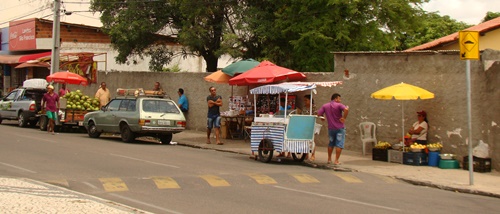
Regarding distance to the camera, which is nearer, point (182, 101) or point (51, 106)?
point (51, 106)

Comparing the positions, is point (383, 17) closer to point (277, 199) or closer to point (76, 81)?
point (76, 81)

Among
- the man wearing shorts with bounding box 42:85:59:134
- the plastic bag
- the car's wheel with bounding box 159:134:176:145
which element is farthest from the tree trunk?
the plastic bag

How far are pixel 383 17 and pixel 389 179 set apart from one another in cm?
1322

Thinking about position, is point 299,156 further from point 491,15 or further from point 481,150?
point 491,15

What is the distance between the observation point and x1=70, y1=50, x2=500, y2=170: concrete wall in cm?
1490

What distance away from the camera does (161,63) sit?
31.7 metres

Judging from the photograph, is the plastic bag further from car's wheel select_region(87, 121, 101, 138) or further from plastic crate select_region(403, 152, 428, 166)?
car's wheel select_region(87, 121, 101, 138)

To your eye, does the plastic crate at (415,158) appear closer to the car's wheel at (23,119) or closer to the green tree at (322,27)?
the green tree at (322,27)

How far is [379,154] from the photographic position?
54.1 ft

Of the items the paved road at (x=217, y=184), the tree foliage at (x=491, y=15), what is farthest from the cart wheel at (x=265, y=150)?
the tree foliage at (x=491, y=15)

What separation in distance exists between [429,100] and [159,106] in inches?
339

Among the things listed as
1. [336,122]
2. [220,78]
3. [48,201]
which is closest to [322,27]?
[220,78]

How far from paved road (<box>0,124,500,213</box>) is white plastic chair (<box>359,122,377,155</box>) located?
2.53 metres

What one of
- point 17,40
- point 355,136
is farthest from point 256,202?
point 17,40
